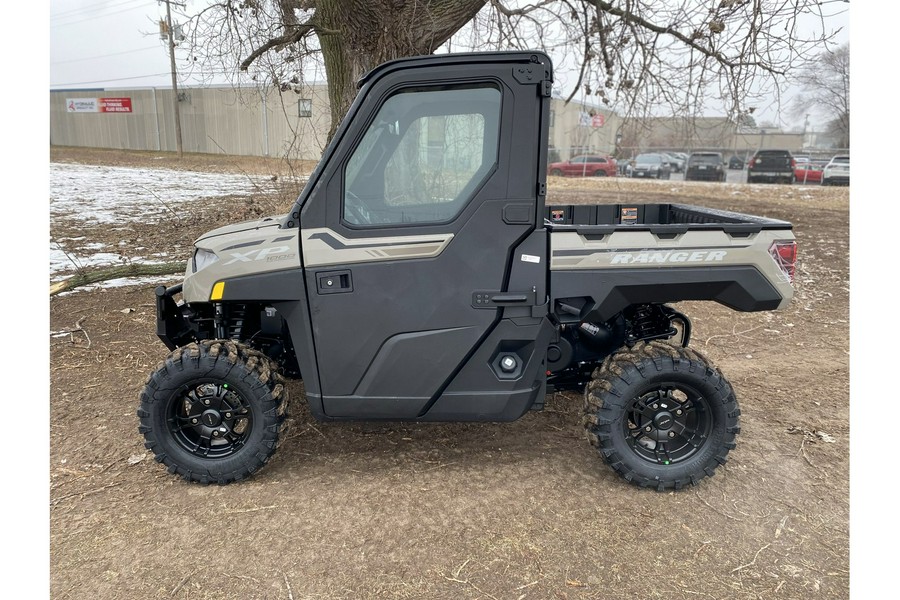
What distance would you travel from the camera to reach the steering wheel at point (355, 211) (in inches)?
115

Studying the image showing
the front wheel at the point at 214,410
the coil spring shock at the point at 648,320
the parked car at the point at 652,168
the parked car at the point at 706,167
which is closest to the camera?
the front wheel at the point at 214,410

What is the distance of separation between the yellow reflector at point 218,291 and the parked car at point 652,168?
23257 millimetres

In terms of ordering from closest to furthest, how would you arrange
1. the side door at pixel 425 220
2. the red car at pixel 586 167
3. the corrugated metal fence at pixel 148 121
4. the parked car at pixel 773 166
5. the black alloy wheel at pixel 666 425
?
the side door at pixel 425 220
the black alloy wheel at pixel 666 425
the parked car at pixel 773 166
the corrugated metal fence at pixel 148 121
the red car at pixel 586 167

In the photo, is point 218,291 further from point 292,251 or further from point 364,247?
point 364,247

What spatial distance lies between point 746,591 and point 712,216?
231 centimetres

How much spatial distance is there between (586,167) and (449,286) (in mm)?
24421

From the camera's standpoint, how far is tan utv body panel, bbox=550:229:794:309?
2.99 meters

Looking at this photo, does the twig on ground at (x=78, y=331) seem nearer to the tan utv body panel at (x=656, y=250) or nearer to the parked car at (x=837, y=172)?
the tan utv body panel at (x=656, y=250)

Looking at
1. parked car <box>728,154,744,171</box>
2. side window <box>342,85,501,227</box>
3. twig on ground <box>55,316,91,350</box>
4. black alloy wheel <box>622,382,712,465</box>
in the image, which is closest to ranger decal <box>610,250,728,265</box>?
black alloy wheel <box>622,382,712,465</box>

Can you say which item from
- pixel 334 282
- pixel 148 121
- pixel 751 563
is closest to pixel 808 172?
pixel 751 563

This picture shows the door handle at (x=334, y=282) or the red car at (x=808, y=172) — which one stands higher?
the red car at (x=808, y=172)

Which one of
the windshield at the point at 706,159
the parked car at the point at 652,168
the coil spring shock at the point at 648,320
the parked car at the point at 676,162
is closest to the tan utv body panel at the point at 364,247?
the coil spring shock at the point at 648,320

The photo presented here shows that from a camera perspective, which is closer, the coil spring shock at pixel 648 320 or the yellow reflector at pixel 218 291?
the yellow reflector at pixel 218 291

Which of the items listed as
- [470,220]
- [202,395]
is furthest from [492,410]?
[202,395]
